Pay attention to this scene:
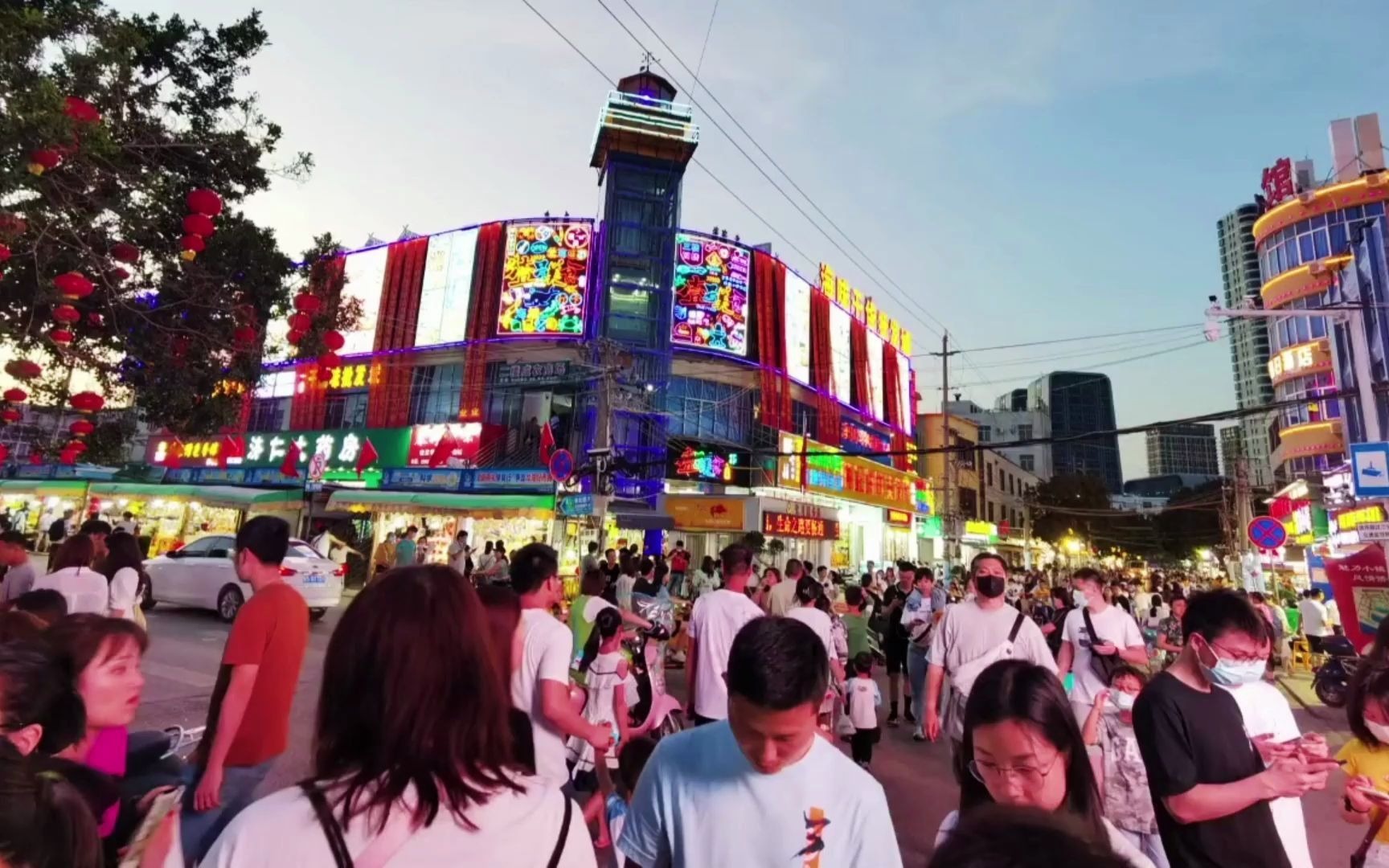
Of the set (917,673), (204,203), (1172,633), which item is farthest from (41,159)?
(1172,633)

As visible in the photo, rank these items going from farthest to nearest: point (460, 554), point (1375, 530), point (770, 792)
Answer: point (460, 554), point (1375, 530), point (770, 792)

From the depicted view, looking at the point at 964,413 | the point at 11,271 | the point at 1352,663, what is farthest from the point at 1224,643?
the point at 964,413

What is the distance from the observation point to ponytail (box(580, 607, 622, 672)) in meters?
5.02

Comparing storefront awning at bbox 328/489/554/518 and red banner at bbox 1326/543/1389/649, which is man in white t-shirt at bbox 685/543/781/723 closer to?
red banner at bbox 1326/543/1389/649

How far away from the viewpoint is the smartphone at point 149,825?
1744 millimetres

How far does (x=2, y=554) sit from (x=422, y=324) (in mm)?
25133

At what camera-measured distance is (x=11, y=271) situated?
6.94m

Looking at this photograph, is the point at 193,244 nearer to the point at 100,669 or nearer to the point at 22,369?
the point at 22,369

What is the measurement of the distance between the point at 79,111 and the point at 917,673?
9498 millimetres

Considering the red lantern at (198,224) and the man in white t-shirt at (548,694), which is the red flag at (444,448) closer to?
the red lantern at (198,224)

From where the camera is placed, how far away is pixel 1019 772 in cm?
191

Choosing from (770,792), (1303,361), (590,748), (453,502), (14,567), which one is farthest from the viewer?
(1303,361)

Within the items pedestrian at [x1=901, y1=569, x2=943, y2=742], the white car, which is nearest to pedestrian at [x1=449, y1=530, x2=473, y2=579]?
the white car

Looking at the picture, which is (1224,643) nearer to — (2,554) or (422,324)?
(2,554)
